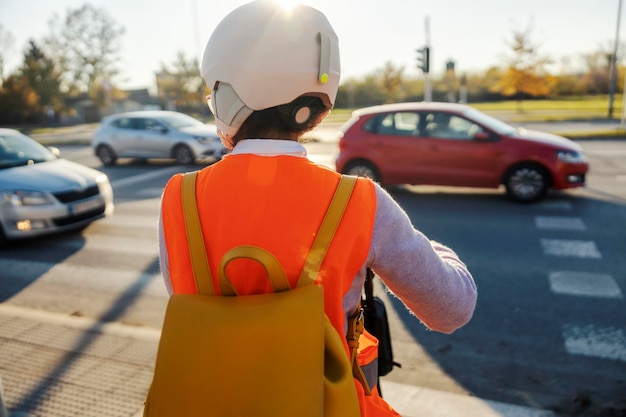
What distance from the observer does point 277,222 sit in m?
1.08

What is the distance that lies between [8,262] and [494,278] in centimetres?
580

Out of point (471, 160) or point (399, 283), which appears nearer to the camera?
point (399, 283)

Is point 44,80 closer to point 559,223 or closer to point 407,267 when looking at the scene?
point 559,223

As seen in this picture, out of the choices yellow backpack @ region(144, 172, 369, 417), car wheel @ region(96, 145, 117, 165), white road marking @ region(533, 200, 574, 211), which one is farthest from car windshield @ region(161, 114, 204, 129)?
yellow backpack @ region(144, 172, 369, 417)

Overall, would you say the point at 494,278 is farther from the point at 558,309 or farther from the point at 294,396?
the point at 294,396

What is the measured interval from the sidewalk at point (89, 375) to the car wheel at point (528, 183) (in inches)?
239

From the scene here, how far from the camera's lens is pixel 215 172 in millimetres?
1184

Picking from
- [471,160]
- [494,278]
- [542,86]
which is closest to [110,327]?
[494,278]

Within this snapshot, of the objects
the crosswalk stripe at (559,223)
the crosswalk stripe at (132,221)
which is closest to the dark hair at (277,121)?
the crosswalk stripe at (559,223)

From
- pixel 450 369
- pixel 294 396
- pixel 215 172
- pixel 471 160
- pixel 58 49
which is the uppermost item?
pixel 58 49

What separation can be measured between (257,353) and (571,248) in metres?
6.08

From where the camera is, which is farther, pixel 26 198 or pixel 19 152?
pixel 19 152

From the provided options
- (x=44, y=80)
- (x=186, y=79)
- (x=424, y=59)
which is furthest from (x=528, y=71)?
(x=44, y=80)

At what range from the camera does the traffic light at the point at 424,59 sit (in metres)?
17.4
